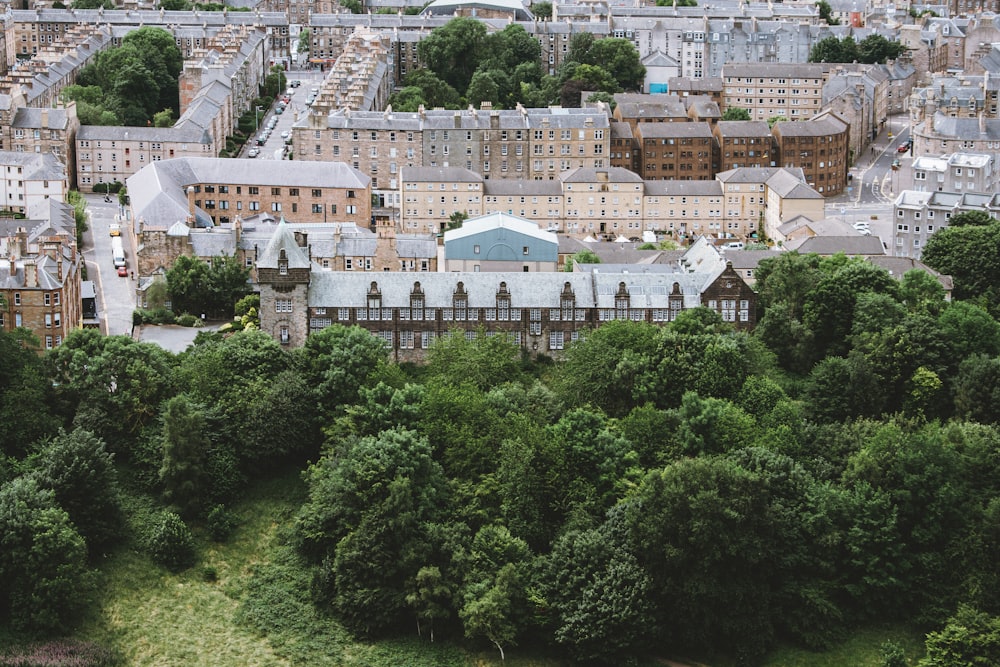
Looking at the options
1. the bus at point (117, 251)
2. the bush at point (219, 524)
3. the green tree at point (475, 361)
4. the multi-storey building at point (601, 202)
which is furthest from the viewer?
the multi-storey building at point (601, 202)

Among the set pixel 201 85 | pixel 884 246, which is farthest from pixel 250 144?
pixel 884 246

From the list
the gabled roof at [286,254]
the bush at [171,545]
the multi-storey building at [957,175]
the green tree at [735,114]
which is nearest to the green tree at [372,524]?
the bush at [171,545]

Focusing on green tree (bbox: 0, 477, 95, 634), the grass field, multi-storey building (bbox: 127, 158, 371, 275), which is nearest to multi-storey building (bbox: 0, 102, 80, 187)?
multi-storey building (bbox: 127, 158, 371, 275)

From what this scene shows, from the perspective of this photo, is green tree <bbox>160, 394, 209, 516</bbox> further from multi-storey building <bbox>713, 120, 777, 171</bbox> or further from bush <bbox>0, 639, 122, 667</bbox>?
multi-storey building <bbox>713, 120, 777, 171</bbox>

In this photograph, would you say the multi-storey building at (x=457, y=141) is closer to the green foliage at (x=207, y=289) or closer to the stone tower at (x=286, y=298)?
the green foliage at (x=207, y=289)

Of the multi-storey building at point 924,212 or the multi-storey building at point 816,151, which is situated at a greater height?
the multi-storey building at point 816,151
